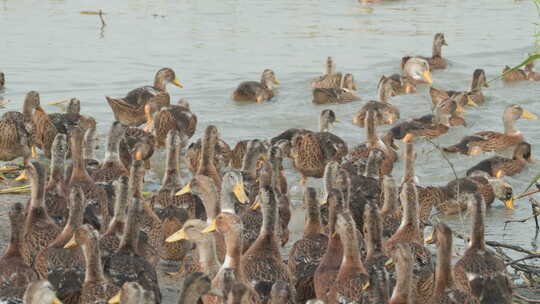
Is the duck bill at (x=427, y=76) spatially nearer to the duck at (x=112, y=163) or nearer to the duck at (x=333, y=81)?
the duck at (x=333, y=81)

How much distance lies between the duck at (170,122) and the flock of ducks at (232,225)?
2cm

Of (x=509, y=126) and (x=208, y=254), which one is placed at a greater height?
(x=509, y=126)

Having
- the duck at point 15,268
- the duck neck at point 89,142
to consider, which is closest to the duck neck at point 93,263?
the duck at point 15,268

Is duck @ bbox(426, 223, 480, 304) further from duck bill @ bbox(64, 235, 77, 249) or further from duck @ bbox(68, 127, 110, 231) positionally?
duck @ bbox(68, 127, 110, 231)

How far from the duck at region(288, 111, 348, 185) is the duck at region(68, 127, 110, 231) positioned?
234 centimetres

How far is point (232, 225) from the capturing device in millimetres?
6559

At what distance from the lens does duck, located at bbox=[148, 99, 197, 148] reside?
11242mm

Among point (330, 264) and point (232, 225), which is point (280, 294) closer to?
point (330, 264)

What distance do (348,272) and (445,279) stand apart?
1.82 ft

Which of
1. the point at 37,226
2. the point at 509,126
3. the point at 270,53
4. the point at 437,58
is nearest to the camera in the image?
the point at 37,226

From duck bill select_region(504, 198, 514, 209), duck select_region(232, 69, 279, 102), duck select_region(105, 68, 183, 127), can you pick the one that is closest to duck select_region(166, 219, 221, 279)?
duck bill select_region(504, 198, 514, 209)

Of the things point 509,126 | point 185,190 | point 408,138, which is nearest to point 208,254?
point 185,190

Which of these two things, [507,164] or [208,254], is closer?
[208,254]

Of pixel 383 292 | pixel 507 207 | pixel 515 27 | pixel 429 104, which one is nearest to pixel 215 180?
pixel 507 207
